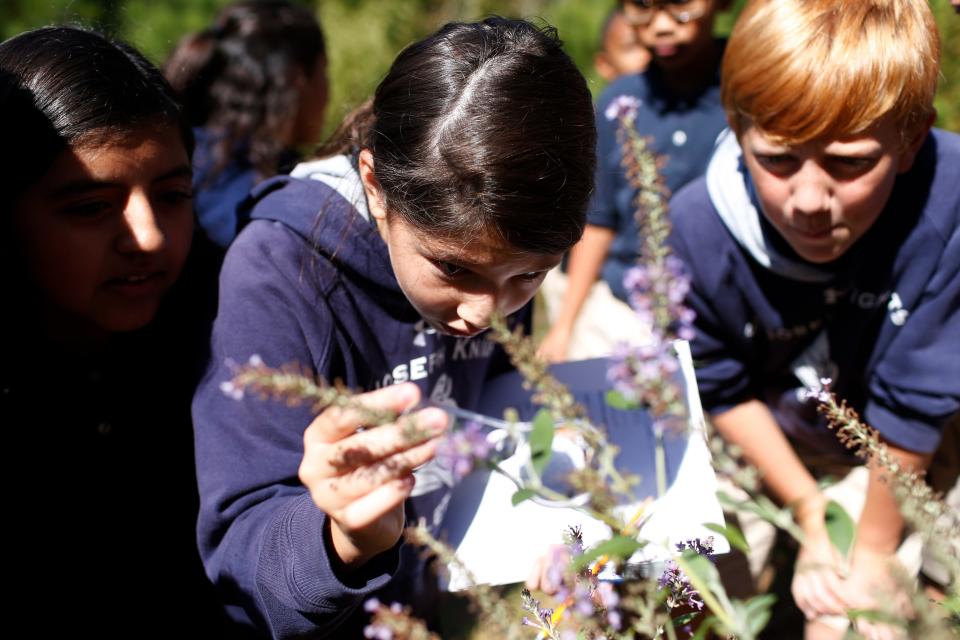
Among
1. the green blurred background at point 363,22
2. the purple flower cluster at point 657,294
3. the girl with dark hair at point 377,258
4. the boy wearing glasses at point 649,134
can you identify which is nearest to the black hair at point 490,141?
the girl with dark hair at point 377,258

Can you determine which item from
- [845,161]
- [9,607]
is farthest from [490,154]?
[9,607]

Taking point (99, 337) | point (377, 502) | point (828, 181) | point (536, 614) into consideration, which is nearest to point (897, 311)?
point (828, 181)

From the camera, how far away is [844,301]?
1902 mm

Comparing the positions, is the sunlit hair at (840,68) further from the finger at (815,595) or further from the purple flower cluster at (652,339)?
the finger at (815,595)

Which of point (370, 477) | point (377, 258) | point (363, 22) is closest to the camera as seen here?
point (370, 477)

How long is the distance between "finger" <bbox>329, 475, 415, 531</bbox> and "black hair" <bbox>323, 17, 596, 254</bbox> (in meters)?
0.47

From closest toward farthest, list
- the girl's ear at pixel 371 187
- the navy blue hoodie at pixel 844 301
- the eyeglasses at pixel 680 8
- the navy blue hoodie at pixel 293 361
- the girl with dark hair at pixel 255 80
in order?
the navy blue hoodie at pixel 293 361, the girl's ear at pixel 371 187, the navy blue hoodie at pixel 844 301, the eyeglasses at pixel 680 8, the girl with dark hair at pixel 255 80

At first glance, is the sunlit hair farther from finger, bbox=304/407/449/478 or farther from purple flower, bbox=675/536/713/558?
finger, bbox=304/407/449/478

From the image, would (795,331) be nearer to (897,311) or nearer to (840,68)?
(897,311)

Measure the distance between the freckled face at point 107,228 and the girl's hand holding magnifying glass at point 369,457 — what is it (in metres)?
0.69

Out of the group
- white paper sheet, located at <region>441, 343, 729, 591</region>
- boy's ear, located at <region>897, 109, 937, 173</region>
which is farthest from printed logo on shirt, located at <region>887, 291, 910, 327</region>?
white paper sheet, located at <region>441, 343, 729, 591</region>

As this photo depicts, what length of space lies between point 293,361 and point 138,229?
14.7 inches

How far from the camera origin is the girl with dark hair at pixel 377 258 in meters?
1.24

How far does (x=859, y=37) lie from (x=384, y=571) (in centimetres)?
120
